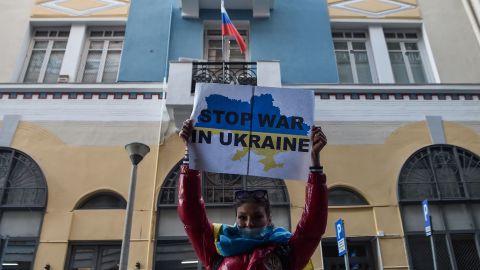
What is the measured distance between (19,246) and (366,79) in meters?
9.54

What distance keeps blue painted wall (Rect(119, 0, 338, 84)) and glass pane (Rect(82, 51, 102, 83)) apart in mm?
982

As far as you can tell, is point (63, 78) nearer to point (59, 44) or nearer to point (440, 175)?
point (59, 44)

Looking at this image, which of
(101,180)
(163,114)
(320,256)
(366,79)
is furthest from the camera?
(366,79)

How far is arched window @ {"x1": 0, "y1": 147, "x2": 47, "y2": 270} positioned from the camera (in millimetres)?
9297

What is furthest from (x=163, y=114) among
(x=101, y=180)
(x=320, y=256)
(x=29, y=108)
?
(x=320, y=256)

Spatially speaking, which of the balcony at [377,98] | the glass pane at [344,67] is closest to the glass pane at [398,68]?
the balcony at [377,98]

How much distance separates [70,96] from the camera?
10.8 meters

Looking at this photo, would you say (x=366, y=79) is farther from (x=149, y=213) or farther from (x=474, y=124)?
(x=149, y=213)

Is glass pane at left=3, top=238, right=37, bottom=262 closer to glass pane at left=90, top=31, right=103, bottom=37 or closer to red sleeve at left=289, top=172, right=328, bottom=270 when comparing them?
glass pane at left=90, top=31, right=103, bottom=37

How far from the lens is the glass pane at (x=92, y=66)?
38.6ft

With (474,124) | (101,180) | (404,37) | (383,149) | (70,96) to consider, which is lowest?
(101,180)

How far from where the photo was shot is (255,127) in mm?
3348

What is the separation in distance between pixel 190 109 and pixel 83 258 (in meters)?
3.98

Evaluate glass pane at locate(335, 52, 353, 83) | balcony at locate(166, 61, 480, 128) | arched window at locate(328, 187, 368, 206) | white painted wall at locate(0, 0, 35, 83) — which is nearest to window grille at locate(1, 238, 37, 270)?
balcony at locate(166, 61, 480, 128)
